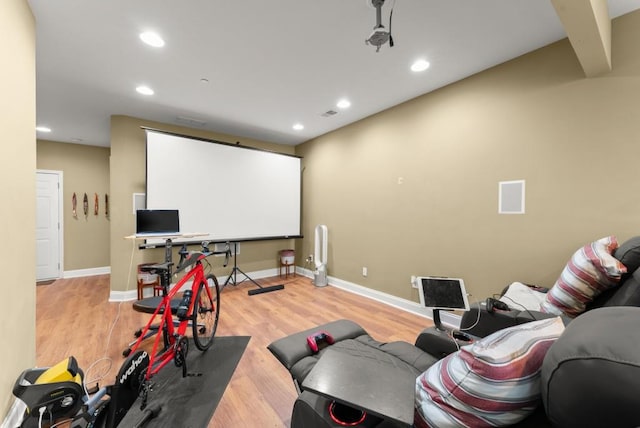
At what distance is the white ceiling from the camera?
1.88 m

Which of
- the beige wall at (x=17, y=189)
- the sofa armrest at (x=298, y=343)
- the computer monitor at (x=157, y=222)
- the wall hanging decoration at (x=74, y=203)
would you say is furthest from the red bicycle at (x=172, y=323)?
the wall hanging decoration at (x=74, y=203)

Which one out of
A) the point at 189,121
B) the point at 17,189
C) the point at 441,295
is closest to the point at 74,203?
the point at 189,121

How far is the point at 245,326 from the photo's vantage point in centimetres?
299

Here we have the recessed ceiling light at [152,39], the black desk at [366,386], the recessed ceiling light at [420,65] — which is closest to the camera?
the black desk at [366,386]

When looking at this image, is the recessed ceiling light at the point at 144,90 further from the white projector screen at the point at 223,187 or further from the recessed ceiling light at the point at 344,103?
the recessed ceiling light at the point at 344,103

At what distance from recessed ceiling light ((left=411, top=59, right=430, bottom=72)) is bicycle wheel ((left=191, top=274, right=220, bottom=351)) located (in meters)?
3.02

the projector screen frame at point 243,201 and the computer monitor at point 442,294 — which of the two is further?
the projector screen frame at point 243,201

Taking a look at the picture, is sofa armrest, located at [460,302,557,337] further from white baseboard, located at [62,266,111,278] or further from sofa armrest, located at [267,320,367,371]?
white baseboard, located at [62,266,111,278]

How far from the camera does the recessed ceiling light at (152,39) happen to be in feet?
6.93

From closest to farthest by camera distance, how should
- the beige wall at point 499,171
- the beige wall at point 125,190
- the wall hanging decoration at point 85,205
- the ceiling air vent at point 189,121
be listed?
the beige wall at point 499,171, the beige wall at point 125,190, the ceiling air vent at point 189,121, the wall hanging decoration at point 85,205

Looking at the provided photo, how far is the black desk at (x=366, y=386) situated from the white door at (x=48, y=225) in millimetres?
6647

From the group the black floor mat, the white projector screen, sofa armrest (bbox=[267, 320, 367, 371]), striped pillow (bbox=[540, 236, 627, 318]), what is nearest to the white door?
the white projector screen

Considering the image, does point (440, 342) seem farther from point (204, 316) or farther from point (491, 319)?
point (204, 316)

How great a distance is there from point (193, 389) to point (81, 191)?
5617 mm
